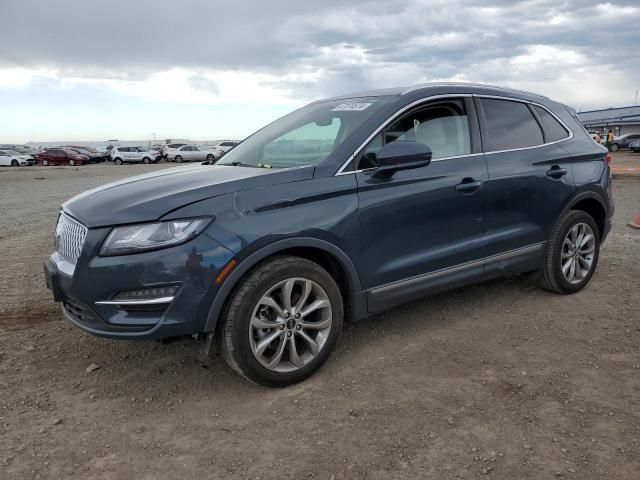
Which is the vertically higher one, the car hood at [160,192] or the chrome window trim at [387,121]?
the chrome window trim at [387,121]

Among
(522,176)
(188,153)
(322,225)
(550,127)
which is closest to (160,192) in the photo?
(322,225)

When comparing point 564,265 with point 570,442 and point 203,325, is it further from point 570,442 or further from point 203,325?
point 203,325

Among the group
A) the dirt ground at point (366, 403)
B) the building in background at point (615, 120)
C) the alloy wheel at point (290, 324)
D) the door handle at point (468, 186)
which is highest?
the building in background at point (615, 120)

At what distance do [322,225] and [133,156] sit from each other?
44574mm

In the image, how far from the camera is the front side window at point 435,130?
3.68 m

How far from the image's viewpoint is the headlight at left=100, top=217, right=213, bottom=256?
288 centimetres

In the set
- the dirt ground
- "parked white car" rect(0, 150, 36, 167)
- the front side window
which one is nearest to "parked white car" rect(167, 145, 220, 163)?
"parked white car" rect(0, 150, 36, 167)

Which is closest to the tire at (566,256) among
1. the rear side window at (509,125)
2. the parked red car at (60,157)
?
the rear side window at (509,125)

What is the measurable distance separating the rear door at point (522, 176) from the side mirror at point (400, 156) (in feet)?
2.69

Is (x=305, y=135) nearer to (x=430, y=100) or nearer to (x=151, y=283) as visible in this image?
(x=430, y=100)

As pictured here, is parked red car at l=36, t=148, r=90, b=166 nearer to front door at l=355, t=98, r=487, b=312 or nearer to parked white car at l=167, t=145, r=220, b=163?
parked white car at l=167, t=145, r=220, b=163

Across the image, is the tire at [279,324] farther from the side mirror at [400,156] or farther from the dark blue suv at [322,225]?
the side mirror at [400,156]

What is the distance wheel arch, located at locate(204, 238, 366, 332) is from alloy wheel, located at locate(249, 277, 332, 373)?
19 cm

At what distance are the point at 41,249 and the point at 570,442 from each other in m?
6.70
